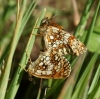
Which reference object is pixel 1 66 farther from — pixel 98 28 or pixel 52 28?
pixel 98 28

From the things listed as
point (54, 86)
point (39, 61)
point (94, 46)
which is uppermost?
point (94, 46)

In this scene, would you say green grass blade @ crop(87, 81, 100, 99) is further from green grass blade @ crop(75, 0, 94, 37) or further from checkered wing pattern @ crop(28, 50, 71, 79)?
green grass blade @ crop(75, 0, 94, 37)

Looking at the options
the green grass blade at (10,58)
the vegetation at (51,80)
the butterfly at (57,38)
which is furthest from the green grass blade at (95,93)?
the green grass blade at (10,58)

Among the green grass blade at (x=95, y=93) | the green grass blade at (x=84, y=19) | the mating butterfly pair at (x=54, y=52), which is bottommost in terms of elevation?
the green grass blade at (x=95, y=93)

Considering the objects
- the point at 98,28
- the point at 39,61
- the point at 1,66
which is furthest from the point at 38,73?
the point at 98,28

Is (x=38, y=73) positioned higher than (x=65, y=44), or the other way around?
(x=65, y=44)

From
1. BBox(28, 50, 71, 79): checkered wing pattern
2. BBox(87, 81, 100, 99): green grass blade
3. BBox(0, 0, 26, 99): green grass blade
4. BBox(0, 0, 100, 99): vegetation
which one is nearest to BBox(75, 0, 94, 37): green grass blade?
BBox(0, 0, 100, 99): vegetation

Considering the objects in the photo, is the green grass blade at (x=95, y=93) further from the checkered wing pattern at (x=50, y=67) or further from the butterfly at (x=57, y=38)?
the butterfly at (x=57, y=38)
